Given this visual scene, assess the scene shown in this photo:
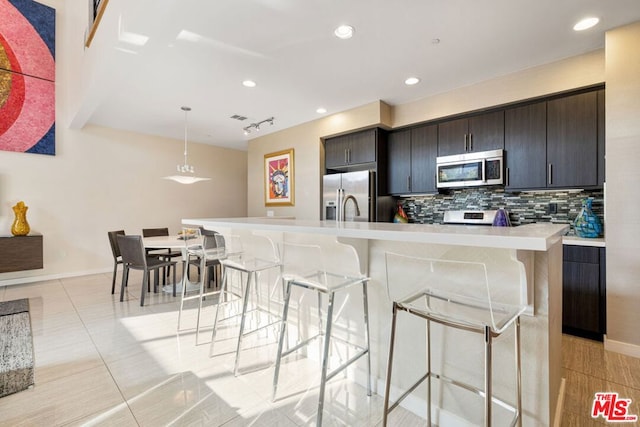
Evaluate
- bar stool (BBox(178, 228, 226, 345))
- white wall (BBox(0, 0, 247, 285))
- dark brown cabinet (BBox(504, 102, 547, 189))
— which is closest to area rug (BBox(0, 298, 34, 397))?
bar stool (BBox(178, 228, 226, 345))

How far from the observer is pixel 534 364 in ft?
3.90

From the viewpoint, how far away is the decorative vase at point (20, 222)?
399cm

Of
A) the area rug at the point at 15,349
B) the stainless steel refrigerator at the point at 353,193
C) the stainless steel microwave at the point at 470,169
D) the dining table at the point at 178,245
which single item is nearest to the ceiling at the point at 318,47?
the stainless steel microwave at the point at 470,169

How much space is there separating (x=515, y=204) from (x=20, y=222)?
6531 millimetres

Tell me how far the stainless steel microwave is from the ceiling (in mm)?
846

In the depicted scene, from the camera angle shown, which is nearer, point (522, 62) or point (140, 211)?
point (522, 62)

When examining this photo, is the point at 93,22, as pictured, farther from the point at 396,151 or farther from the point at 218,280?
the point at 396,151

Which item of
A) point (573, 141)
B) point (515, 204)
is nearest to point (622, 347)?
point (515, 204)

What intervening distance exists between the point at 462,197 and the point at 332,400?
9.98 ft

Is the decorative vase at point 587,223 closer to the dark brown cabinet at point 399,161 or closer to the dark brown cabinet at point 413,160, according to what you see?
the dark brown cabinet at point 413,160

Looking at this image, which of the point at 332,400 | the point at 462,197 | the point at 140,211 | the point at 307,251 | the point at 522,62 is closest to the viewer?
the point at 332,400

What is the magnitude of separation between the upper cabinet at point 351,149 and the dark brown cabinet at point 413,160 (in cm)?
30

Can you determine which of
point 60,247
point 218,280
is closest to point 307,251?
point 218,280

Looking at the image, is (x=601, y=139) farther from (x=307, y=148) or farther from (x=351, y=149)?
(x=307, y=148)
